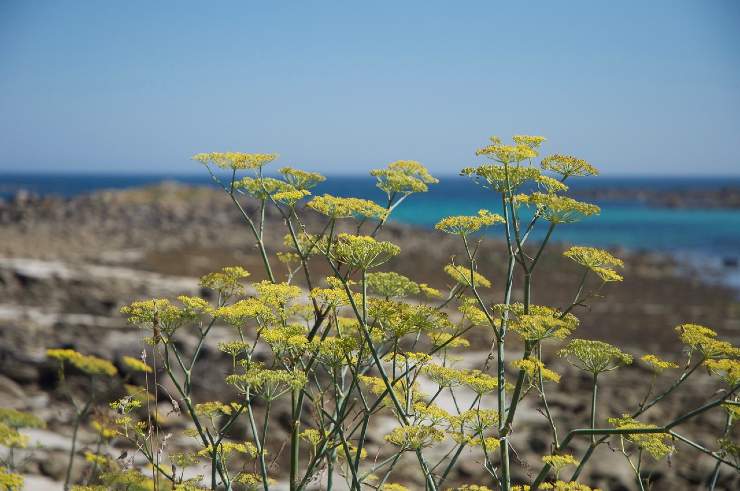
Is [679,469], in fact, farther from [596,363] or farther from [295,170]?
[295,170]

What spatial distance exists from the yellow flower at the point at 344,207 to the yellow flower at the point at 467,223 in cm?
38

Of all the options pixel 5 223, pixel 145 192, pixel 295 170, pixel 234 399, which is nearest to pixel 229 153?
pixel 295 170

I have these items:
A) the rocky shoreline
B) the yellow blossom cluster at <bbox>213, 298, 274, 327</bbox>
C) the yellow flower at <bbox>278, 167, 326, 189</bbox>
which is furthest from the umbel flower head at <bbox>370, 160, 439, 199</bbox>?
the rocky shoreline

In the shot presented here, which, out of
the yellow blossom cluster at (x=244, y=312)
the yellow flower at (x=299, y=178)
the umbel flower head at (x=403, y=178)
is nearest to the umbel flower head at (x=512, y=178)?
the umbel flower head at (x=403, y=178)

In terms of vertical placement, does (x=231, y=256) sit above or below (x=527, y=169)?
below

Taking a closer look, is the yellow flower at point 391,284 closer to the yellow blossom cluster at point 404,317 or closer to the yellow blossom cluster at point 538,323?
the yellow blossom cluster at point 404,317

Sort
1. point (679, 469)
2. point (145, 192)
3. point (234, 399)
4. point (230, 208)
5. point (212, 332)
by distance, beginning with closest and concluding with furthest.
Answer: point (679, 469) < point (234, 399) < point (212, 332) < point (230, 208) < point (145, 192)

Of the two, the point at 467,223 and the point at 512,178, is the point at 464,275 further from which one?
the point at 512,178

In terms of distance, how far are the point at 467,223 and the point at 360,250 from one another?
696 millimetres

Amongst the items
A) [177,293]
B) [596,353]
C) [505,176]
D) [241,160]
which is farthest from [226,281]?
[177,293]

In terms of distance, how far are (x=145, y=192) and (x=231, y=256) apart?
2935cm

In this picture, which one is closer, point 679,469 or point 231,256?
point 679,469

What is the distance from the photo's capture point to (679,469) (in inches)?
409

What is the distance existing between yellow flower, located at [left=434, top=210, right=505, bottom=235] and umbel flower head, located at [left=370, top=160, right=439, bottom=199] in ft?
1.31
